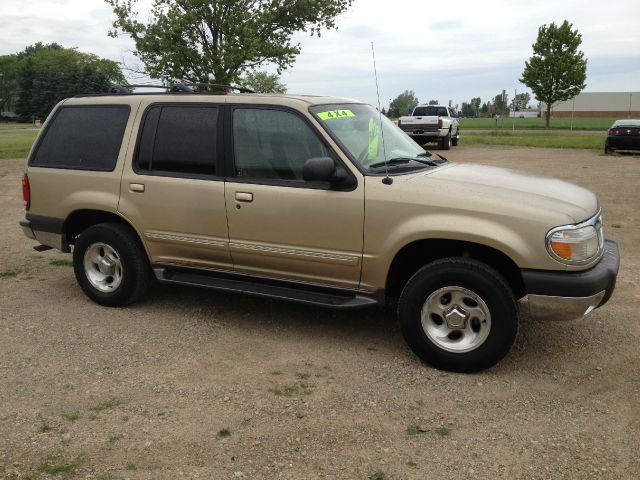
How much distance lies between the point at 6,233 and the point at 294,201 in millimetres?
6050

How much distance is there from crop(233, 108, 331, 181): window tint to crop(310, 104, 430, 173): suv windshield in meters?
0.17

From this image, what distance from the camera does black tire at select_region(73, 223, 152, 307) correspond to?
17.2 ft

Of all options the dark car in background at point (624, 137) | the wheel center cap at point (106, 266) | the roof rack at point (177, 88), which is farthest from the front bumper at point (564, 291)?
the dark car in background at point (624, 137)

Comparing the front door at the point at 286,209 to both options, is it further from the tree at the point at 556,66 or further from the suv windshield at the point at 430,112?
the tree at the point at 556,66

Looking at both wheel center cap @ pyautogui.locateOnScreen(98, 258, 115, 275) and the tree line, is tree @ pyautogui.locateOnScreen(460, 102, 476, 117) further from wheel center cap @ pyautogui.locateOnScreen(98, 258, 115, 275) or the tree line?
wheel center cap @ pyautogui.locateOnScreen(98, 258, 115, 275)

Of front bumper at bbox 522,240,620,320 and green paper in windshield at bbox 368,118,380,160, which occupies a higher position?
green paper in windshield at bbox 368,118,380,160

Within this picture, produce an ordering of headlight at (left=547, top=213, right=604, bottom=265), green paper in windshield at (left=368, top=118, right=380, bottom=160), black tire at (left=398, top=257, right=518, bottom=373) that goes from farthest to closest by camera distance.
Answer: green paper in windshield at (left=368, top=118, right=380, bottom=160) < black tire at (left=398, top=257, right=518, bottom=373) < headlight at (left=547, top=213, right=604, bottom=265)

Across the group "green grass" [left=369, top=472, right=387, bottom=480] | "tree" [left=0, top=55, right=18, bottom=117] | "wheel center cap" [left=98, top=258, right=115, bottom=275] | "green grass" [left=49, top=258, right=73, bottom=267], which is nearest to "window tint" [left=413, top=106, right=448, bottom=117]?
"green grass" [left=49, top=258, right=73, bottom=267]

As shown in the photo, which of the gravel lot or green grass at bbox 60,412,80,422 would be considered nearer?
the gravel lot

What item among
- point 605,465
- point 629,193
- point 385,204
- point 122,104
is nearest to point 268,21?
point 629,193

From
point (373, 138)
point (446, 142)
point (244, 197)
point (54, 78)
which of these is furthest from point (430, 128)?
point (54, 78)

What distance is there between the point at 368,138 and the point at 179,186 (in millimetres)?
1534

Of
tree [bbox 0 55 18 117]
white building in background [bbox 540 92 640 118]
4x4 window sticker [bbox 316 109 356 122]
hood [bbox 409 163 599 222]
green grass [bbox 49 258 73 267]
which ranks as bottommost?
green grass [bbox 49 258 73 267]

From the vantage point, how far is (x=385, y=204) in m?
4.20
